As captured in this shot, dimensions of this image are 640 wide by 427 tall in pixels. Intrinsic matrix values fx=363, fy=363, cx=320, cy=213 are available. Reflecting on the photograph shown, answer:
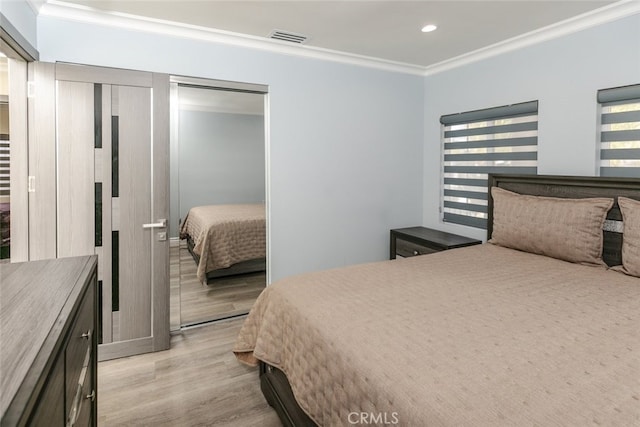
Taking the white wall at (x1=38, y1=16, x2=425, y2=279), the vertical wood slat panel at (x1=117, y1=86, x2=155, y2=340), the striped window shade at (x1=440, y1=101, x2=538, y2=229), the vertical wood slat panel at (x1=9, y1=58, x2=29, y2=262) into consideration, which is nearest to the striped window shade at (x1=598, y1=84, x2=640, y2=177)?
the striped window shade at (x1=440, y1=101, x2=538, y2=229)

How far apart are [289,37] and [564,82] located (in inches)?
85.3

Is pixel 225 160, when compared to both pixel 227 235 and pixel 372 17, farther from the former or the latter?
pixel 372 17

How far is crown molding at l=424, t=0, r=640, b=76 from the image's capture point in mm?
2391

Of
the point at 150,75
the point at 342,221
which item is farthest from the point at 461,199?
the point at 150,75

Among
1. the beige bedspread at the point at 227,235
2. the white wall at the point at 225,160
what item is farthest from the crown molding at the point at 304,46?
the beige bedspread at the point at 227,235

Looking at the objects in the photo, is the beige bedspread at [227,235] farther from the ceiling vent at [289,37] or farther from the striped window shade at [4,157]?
the ceiling vent at [289,37]

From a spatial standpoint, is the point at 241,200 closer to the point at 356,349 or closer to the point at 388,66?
the point at 388,66

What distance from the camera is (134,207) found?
2.62 meters

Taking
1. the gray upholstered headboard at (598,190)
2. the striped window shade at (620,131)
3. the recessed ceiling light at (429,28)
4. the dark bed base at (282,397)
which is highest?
the recessed ceiling light at (429,28)

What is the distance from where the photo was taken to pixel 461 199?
371 centimetres

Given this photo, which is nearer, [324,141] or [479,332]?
[479,332]

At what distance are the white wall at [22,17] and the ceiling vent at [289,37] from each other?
5.16 feet

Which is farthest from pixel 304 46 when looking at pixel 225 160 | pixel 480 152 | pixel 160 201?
pixel 480 152

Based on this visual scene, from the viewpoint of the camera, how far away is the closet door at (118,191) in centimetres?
245
